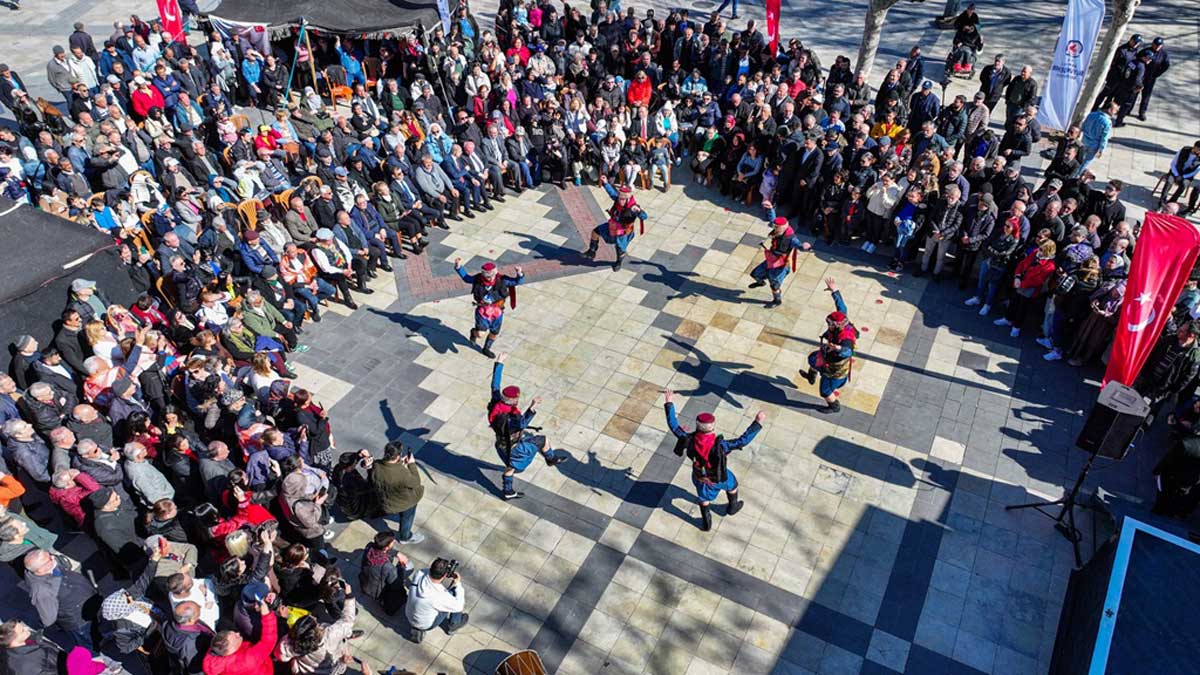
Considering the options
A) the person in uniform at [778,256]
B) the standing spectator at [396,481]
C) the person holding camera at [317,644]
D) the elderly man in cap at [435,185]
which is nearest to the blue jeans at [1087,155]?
the person in uniform at [778,256]

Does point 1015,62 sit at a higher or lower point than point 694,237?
higher

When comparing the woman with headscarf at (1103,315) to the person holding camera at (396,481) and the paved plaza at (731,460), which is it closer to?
the paved plaza at (731,460)

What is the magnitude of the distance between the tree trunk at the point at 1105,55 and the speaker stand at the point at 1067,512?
9741 millimetres

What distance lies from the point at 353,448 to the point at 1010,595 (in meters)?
8.78

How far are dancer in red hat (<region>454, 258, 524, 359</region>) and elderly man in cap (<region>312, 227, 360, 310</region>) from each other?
2508mm

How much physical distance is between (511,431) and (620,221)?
5.70 m

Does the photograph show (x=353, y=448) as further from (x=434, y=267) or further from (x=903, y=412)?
(x=903, y=412)

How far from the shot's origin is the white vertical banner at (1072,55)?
15.1 m

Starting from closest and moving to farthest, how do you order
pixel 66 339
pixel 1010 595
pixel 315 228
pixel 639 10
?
pixel 1010 595, pixel 66 339, pixel 315 228, pixel 639 10

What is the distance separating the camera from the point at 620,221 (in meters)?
14.2

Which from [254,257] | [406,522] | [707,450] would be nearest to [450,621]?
[406,522]

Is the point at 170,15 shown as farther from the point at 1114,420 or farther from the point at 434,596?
the point at 1114,420

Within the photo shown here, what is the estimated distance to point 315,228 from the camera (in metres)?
14.0

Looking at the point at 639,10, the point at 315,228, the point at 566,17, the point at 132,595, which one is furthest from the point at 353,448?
the point at 639,10
